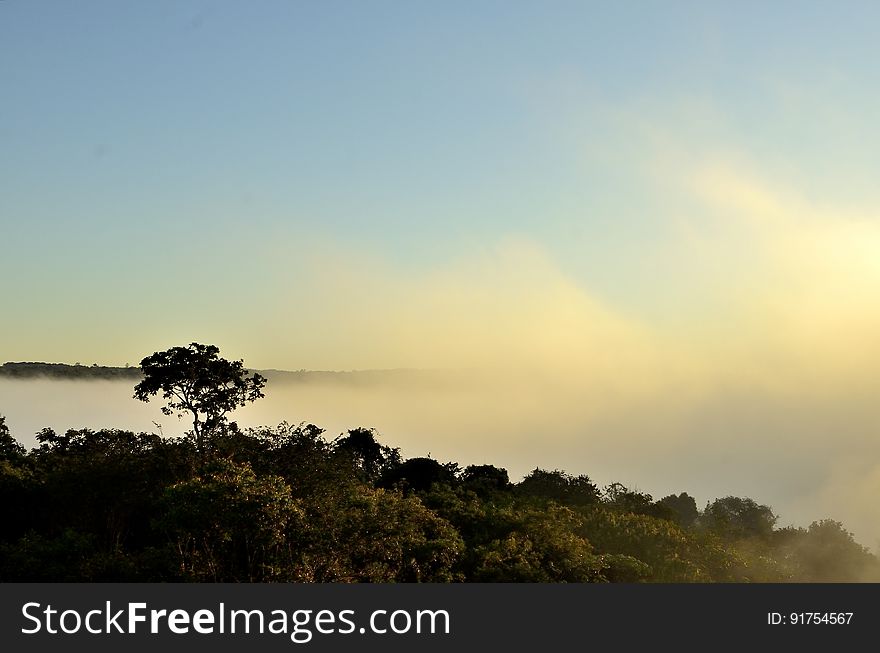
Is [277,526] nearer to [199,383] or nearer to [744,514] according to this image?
[199,383]

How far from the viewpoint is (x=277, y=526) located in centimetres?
1912

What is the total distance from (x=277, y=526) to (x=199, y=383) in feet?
74.5

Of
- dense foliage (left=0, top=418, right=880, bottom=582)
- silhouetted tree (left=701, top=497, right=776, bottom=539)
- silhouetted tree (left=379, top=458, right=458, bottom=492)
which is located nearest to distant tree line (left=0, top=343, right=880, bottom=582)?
dense foliage (left=0, top=418, right=880, bottom=582)

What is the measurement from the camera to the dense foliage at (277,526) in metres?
19.4

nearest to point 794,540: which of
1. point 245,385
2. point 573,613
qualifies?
point 245,385

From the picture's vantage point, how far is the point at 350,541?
21516 millimetres

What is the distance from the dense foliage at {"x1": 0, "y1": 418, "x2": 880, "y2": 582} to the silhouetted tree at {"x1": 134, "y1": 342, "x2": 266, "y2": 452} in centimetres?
690

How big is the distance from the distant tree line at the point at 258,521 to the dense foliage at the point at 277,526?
5 cm

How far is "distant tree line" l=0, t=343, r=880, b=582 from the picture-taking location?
1942 centimetres

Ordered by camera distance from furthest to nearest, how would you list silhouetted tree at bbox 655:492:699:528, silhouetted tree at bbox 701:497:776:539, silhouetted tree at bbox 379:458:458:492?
silhouetted tree at bbox 655:492:699:528, silhouetted tree at bbox 701:497:776:539, silhouetted tree at bbox 379:458:458:492

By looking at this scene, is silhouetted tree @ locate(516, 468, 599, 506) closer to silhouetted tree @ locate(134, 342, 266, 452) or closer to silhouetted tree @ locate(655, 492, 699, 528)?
silhouetted tree @ locate(134, 342, 266, 452)

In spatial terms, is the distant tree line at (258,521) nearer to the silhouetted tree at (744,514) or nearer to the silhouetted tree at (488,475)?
the silhouetted tree at (488,475)

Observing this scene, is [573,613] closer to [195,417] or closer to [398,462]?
[195,417]

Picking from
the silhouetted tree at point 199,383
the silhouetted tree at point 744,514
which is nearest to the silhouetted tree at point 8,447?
the silhouetted tree at point 199,383
